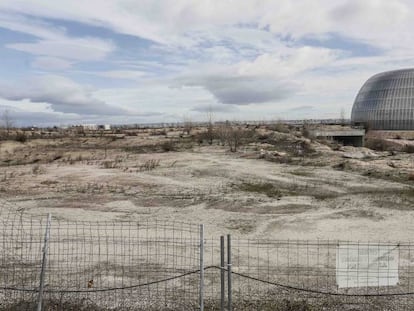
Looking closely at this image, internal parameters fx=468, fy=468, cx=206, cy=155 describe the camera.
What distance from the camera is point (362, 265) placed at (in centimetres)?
672

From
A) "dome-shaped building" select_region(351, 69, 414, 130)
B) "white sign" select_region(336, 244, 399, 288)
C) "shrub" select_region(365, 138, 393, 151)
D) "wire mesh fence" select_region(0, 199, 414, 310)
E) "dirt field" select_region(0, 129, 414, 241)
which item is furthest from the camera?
"dome-shaped building" select_region(351, 69, 414, 130)

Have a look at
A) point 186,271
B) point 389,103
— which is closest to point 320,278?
point 186,271

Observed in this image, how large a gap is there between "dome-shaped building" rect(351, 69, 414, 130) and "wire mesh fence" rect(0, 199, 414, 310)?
3612 inches

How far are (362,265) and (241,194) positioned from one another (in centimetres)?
1302

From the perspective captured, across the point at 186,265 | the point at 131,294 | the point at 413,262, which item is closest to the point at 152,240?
the point at 186,265

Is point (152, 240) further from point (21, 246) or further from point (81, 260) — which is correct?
point (21, 246)

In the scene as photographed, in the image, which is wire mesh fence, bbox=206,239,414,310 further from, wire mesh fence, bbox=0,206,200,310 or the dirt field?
the dirt field

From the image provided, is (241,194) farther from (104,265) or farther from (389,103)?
(389,103)

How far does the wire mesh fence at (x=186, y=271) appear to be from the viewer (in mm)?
7225

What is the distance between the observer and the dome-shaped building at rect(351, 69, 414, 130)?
9806 cm

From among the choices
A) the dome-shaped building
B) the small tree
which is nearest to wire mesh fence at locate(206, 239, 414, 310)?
the small tree

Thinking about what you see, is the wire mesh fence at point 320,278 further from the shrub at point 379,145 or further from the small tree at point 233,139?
the shrub at point 379,145

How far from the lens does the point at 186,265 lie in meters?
10.3

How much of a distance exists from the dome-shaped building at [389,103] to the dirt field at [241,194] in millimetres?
71928
